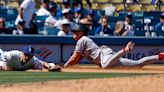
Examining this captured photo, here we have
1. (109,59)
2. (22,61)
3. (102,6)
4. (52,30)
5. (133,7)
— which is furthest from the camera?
(133,7)

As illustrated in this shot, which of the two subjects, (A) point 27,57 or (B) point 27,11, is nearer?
(A) point 27,57

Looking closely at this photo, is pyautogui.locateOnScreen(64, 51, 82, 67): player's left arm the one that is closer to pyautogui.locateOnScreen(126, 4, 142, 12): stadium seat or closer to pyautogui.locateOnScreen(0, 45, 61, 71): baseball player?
pyautogui.locateOnScreen(0, 45, 61, 71): baseball player

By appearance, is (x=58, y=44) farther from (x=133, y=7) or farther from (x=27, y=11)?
(x=133, y=7)

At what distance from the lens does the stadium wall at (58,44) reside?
14805 mm

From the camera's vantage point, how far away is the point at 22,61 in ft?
36.3

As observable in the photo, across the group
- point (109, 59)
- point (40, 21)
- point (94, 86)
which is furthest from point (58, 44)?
point (94, 86)

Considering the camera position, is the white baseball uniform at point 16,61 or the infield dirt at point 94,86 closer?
the infield dirt at point 94,86

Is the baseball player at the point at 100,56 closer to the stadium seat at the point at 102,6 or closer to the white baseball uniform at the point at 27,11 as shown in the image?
the white baseball uniform at the point at 27,11

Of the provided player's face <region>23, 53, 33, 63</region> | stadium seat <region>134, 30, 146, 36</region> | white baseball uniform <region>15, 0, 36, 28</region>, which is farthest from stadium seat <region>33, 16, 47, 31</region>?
player's face <region>23, 53, 33, 63</region>

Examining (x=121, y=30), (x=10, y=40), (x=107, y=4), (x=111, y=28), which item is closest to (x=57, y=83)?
(x=10, y=40)

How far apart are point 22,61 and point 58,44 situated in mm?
4065

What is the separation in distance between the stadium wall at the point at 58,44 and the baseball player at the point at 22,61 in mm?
3286

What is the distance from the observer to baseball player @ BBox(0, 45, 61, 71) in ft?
35.9

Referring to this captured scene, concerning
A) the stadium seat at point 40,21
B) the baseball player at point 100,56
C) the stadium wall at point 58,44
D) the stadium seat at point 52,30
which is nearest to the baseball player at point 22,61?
the baseball player at point 100,56
